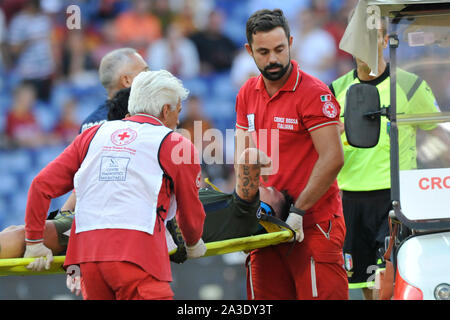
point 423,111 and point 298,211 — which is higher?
point 423,111

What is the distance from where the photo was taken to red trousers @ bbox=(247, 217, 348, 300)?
495cm

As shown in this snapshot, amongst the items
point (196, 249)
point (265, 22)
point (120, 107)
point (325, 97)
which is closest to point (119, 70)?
point (120, 107)

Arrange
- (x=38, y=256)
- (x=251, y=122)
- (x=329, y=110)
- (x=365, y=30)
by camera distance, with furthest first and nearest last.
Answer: (x=251, y=122) < (x=329, y=110) < (x=365, y=30) < (x=38, y=256)

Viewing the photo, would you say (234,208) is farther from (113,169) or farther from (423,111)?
(423,111)

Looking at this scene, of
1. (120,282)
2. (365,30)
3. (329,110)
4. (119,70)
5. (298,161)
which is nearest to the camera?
(120,282)

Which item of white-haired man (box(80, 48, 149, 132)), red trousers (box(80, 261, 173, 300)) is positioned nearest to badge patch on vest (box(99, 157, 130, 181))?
red trousers (box(80, 261, 173, 300))

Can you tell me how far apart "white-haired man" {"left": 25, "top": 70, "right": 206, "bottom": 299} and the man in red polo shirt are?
1.03 m

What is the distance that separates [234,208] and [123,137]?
1216 mm

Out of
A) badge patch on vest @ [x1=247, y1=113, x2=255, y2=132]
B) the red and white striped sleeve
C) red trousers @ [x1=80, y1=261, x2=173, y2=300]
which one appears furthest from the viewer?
badge patch on vest @ [x1=247, y1=113, x2=255, y2=132]

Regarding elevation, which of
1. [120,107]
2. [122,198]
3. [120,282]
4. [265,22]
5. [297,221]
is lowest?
[120,282]

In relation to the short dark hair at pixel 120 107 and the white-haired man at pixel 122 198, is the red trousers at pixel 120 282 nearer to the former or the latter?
the white-haired man at pixel 122 198

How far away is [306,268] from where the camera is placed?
4.97 m

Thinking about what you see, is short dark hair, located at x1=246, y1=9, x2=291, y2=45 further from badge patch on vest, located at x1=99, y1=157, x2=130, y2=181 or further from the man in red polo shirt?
badge patch on vest, located at x1=99, y1=157, x2=130, y2=181

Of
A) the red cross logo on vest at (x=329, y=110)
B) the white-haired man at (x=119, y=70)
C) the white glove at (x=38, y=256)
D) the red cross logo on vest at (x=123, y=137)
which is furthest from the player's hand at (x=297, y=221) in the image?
the white-haired man at (x=119, y=70)
